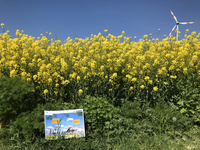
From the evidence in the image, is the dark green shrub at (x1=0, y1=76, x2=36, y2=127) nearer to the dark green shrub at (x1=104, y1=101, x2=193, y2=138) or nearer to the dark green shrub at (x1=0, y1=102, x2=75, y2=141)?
the dark green shrub at (x1=0, y1=102, x2=75, y2=141)

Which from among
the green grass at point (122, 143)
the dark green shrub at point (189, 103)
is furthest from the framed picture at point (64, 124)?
the dark green shrub at point (189, 103)

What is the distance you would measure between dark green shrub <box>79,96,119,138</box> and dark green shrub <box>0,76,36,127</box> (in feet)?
3.90

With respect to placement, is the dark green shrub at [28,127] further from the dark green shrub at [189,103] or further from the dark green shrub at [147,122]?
the dark green shrub at [189,103]

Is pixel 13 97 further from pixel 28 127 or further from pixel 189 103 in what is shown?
pixel 189 103

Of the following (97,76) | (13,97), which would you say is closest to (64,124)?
(13,97)

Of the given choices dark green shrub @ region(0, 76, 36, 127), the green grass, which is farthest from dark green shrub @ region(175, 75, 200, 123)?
dark green shrub @ region(0, 76, 36, 127)

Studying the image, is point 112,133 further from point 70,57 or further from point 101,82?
point 70,57

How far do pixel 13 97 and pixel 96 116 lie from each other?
1.65 meters

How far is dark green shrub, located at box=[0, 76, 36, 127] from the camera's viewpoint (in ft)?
9.77

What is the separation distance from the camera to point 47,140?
2965mm

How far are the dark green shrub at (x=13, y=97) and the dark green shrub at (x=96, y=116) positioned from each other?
119 cm

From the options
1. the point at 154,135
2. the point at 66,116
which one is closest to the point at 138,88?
the point at 154,135

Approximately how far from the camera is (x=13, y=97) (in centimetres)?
296

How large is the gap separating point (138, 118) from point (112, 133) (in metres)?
0.87
